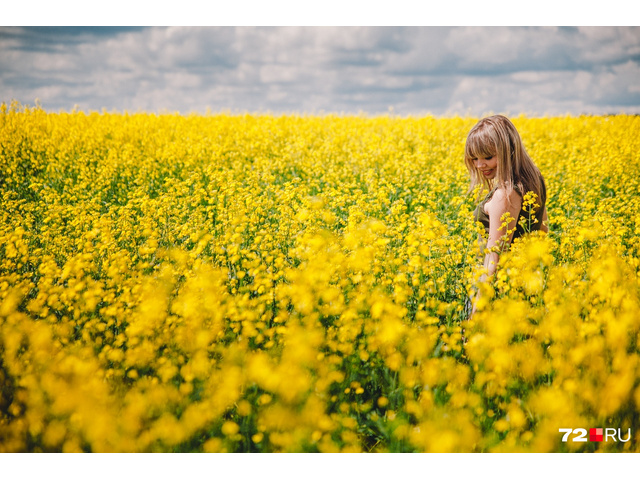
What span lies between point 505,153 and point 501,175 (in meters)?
0.14

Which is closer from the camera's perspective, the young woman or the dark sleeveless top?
the young woman

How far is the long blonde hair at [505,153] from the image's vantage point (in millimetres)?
2885

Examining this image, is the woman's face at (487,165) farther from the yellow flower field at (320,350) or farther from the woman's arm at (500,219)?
the yellow flower field at (320,350)

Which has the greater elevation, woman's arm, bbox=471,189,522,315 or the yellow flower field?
woman's arm, bbox=471,189,522,315

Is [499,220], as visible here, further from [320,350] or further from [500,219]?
[320,350]

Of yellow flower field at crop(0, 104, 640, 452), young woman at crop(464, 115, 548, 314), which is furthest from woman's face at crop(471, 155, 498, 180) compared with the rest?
yellow flower field at crop(0, 104, 640, 452)

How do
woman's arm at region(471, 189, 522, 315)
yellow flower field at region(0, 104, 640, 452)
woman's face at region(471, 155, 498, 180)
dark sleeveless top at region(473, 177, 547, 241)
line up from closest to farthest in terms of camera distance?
yellow flower field at region(0, 104, 640, 452), woman's arm at region(471, 189, 522, 315), woman's face at region(471, 155, 498, 180), dark sleeveless top at region(473, 177, 547, 241)

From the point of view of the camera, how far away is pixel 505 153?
9.52ft

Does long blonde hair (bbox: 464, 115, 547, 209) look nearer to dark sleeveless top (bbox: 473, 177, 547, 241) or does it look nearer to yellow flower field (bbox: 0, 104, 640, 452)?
dark sleeveless top (bbox: 473, 177, 547, 241)

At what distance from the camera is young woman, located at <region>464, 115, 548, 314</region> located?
9.45 feet

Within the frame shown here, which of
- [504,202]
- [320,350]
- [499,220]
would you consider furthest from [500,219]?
[320,350]

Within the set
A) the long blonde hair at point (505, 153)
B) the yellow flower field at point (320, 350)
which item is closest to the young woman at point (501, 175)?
the long blonde hair at point (505, 153)
